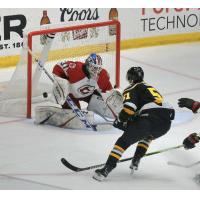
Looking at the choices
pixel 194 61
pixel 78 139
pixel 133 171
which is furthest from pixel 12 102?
pixel 194 61

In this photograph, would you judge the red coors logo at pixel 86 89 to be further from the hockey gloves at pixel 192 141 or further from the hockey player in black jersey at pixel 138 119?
the hockey gloves at pixel 192 141

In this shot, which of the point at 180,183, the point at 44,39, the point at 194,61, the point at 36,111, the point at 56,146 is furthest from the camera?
the point at 194,61

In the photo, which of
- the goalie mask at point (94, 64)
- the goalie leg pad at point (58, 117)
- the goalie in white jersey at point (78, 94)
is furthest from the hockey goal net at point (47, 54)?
the goalie mask at point (94, 64)

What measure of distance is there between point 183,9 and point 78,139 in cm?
400

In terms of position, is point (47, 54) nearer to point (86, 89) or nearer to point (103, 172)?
point (86, 89)

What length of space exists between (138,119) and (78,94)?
1.48m

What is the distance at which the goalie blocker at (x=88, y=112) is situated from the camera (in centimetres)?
746

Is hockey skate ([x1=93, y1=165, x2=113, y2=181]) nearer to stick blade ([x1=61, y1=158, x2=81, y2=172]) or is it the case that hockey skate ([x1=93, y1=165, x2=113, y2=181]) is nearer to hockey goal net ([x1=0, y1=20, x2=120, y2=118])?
stick blade ([x1=61, y1=158, x2=81, y2=172])

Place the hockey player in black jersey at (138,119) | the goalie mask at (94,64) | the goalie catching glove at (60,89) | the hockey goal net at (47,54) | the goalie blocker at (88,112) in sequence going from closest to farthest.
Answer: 1. the hockey player in black jersey at (138,119)
2. the goalie mask at (94,64)
3. the goalie catching glove at (60,89)
4. the goalie blocker at (88,112)
5. the hockey goal net at (47,54)

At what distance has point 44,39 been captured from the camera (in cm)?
819

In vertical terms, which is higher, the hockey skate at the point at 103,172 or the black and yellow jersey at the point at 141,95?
the black and yellow jersey at the point at 141,95

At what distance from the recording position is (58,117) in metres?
7.54

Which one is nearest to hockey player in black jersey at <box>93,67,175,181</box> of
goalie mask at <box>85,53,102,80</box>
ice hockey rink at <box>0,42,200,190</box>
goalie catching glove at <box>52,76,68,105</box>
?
ice hockey rink at <box>0,42,200,190</box>

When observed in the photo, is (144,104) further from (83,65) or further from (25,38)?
(25,38)
